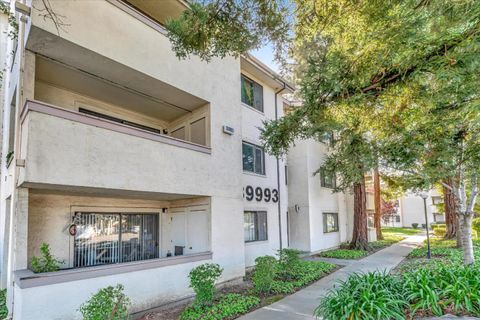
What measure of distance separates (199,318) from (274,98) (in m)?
11.6

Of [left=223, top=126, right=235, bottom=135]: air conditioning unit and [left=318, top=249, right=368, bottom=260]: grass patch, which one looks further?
[left=318, top=249, right=368, bottom=260]: grass patch

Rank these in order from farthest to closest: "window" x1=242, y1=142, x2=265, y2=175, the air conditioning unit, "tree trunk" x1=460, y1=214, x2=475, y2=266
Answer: "window" x1=242, y1=142, x2=265, y2=175, the air conditioning unit, "tree trunk" x1=460, y1=214, x2=475, y2=266

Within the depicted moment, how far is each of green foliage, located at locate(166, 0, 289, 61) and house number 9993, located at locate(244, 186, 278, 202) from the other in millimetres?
7364

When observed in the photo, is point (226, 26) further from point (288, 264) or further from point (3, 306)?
point (3, 306)

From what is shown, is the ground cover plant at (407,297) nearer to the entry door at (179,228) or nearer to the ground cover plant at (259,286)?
the ground cover plant at (259,286)

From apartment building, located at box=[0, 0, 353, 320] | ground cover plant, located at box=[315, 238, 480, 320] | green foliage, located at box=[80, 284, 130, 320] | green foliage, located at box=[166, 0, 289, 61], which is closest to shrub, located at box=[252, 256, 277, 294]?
apartment building, located at box=[0, 0, 353, 320]

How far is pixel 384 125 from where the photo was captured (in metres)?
8.33

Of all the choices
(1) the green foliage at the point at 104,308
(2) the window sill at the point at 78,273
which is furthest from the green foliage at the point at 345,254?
(1) the green foliage at the point at 104,308

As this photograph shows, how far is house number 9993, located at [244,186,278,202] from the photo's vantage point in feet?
41.8

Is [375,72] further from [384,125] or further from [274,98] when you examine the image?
[274,98]

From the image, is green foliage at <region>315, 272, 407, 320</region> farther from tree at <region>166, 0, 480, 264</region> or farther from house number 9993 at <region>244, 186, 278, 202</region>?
house number 9993 at <region>244, 186, 278, 202</region>

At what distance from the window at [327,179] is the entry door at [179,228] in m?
9.62

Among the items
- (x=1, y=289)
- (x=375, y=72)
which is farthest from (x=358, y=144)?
(x=1, y=289)

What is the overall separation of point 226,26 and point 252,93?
837 centimetres
